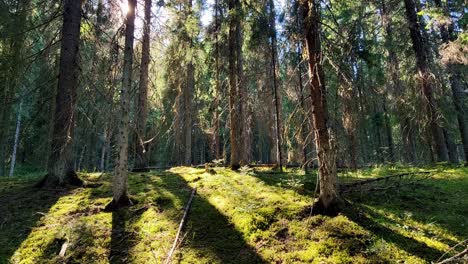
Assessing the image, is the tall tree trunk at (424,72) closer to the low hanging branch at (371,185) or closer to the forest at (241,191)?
the forest at (241,191)

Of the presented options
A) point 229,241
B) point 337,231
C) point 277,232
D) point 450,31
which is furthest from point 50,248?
point 450,31

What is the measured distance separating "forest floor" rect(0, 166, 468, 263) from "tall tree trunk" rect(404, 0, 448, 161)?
8.62 feet

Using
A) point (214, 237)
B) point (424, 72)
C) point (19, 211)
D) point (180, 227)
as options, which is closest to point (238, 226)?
point (214, 237)

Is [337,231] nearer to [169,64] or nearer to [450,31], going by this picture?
[169,64]

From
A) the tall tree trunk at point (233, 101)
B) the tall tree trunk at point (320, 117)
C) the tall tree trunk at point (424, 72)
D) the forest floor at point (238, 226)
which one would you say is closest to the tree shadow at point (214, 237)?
the forest floor at point (238, 226)

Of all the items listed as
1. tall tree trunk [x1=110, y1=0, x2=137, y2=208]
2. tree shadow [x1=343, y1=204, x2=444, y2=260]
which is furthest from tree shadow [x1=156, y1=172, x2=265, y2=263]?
tree shadow [x1=343, y1=204, x2=444, y2=260]

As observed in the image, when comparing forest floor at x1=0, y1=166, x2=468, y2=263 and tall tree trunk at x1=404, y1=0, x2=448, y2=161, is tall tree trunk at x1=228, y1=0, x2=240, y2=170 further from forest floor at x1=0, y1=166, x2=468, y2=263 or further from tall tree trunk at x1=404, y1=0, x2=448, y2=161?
tall tree trunk at x1=404, y1=0, x2=448, y2=161

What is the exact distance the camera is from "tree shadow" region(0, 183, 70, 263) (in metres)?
5.51

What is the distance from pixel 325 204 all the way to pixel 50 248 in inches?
189

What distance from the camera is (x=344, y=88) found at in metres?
5.51

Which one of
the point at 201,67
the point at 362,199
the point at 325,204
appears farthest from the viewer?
the point at 201,67

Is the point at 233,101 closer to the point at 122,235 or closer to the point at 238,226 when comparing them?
the point at 238,226

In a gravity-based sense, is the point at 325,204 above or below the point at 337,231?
above

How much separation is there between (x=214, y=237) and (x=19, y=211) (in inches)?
176
